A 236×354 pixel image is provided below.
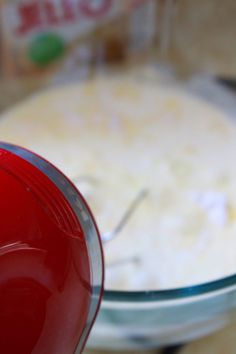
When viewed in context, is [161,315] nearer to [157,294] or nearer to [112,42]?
[157,294]

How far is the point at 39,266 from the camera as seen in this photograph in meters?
0.27

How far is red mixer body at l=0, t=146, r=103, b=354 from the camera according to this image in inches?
10.1

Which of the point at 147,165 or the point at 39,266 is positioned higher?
the point at 39,266

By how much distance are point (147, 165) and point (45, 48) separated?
26 centimetres

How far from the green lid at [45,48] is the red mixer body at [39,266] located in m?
0.48

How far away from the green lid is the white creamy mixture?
0.21ft

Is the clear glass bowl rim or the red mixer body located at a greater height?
the red mixer body

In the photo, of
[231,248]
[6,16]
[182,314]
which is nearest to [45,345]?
[182,314]

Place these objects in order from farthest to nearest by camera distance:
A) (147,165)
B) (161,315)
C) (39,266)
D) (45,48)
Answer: (45,48)
(147,165)
(161,315)
(39,266)

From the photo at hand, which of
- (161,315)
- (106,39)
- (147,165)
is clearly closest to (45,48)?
(106,39)

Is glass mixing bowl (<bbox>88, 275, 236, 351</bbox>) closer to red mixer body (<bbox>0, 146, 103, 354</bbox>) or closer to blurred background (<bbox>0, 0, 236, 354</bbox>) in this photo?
red mixer body (<bbox>0, 146, 103, 354</bbox>)

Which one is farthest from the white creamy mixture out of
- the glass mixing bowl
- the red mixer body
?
the red mixer body

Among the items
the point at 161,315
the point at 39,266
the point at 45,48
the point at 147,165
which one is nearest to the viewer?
the point at 39,266

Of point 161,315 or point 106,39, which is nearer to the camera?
point 161,315
